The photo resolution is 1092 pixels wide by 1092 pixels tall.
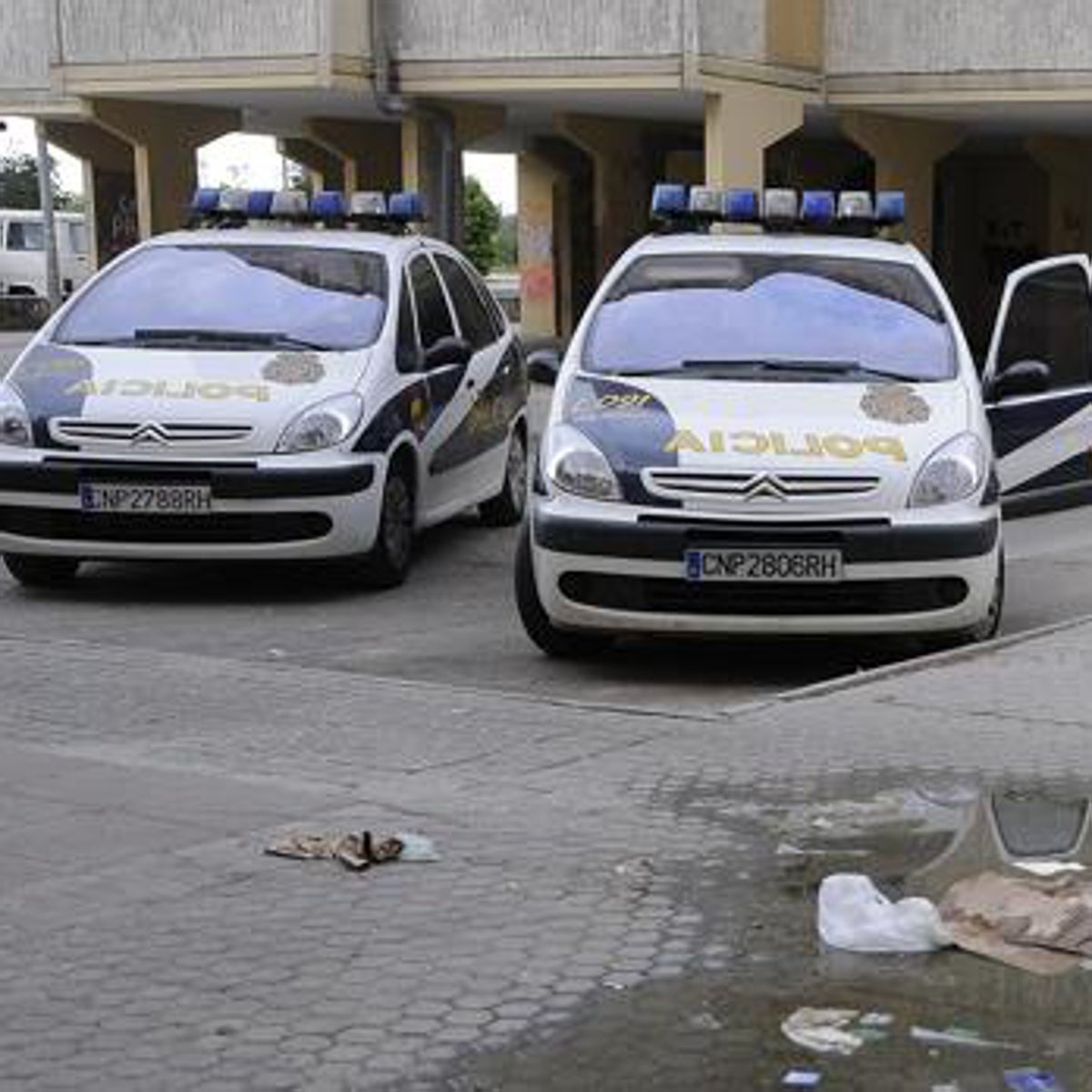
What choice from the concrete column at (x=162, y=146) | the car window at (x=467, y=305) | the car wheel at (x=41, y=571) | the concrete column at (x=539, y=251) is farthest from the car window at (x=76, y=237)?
the car wheel at (x=41, y=571)

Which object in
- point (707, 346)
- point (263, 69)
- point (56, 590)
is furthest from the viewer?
point (263, 69)

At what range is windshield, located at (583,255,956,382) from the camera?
839cm

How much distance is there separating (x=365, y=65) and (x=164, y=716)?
14.4m

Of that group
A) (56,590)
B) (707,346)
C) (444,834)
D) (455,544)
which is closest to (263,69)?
(455,544)

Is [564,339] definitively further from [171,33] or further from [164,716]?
[164,716]

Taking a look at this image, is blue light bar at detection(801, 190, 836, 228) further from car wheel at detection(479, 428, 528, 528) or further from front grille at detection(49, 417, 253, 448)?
front grille at detection(49, 417, 253, 448)

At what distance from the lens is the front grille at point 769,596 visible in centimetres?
751

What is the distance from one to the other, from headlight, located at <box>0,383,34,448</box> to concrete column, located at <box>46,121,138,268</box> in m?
18.6

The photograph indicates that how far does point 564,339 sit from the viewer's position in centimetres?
3119

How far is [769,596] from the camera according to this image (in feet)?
24.7

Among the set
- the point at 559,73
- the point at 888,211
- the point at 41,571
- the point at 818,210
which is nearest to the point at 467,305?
the point at 818,210

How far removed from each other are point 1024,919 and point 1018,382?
4962 millimetres

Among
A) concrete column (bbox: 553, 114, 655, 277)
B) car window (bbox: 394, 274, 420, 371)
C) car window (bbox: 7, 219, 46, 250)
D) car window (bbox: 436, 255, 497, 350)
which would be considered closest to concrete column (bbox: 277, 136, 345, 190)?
concrete column (bbox: 553, 114, 655, 277)

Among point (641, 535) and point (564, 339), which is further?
point (564, 339)
